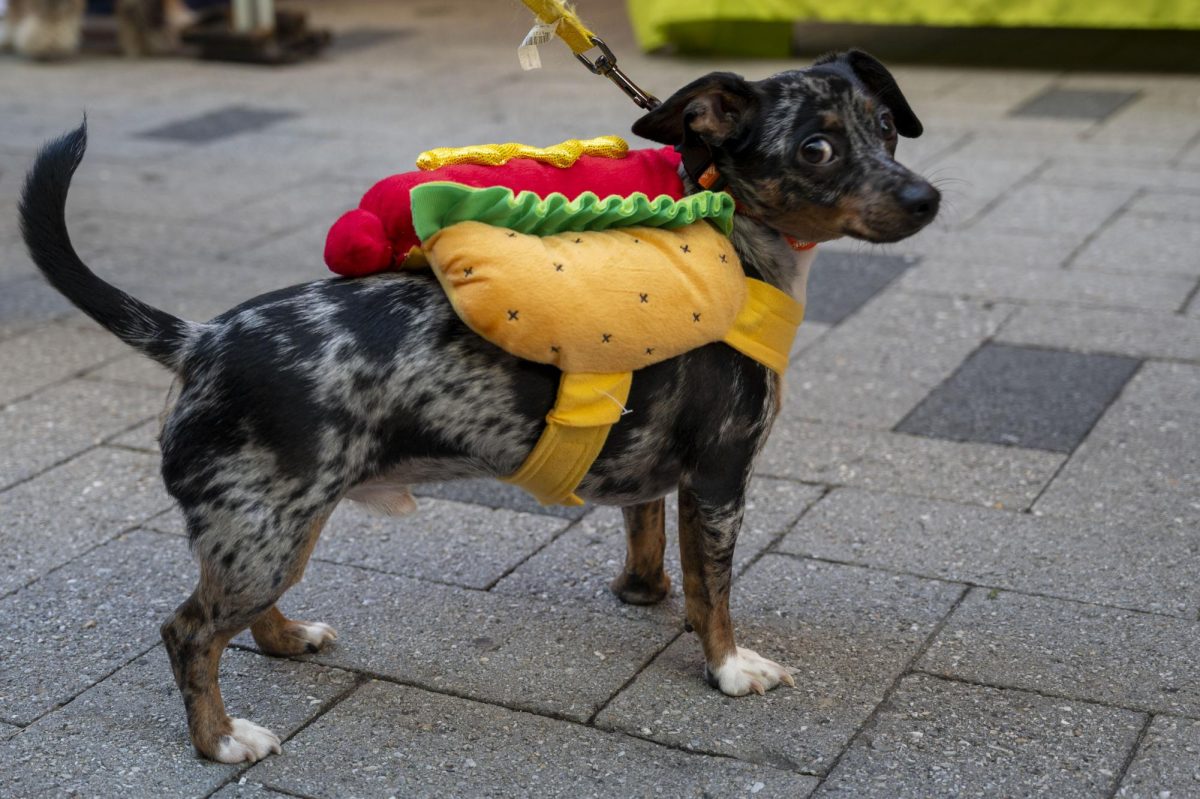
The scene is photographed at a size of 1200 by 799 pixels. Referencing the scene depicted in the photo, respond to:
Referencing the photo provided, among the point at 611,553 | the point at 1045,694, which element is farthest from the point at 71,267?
the point at 1045,694

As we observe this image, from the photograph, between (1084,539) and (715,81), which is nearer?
(715,81)

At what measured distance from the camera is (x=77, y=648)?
3.42m

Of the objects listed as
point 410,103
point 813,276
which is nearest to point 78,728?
point 813,276

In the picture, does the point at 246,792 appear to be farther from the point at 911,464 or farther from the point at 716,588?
the point at 911,464

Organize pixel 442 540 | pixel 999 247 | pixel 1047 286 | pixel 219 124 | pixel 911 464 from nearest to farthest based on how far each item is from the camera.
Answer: pixel 442 540, pixel 911 464, pixel 1047 286, pixel 999 247, pixel 219 124

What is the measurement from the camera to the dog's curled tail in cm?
285

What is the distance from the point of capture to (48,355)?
5.39 meters

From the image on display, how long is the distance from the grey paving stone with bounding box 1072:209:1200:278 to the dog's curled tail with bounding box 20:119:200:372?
14.2 feet

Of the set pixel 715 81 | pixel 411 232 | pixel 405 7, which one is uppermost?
pixel 715 81

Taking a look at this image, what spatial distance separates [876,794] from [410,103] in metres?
7.37

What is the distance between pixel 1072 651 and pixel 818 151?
1.34m

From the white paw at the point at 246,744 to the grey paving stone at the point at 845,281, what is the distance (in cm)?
317

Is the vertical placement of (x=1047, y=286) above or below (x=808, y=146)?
below

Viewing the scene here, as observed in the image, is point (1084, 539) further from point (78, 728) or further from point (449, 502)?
point (78, 728)
